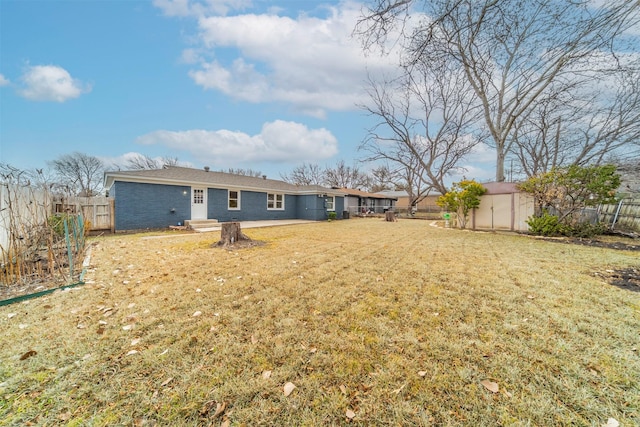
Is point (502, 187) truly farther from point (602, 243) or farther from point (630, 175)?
point (630, 175)

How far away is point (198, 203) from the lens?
13180mm

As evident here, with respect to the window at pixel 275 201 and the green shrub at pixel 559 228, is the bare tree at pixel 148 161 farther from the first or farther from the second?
the green shrub at pixel 559 228

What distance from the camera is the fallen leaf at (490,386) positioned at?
170 cm

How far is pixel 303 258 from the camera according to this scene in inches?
218

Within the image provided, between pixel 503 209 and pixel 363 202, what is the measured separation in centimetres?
1914

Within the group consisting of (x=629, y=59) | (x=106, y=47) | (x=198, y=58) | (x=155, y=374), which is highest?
(x=198, y=58)

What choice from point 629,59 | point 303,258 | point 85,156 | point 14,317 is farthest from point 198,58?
point 85,156

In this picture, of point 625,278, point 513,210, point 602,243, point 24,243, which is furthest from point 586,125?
point 24,243

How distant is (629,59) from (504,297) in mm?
8086

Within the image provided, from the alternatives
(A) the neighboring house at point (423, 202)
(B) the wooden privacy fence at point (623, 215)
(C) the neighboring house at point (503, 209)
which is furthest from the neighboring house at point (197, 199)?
(A) the neighboring house at point (423, 202)

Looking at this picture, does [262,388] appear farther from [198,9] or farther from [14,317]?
[198,9]

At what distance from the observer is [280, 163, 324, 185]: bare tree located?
40484mm

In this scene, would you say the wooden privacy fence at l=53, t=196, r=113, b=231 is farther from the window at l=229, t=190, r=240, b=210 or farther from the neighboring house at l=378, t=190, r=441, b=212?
the neighboring house at l=378, t=190, r=441, b=212

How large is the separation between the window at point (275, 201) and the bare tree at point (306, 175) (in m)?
23.0
